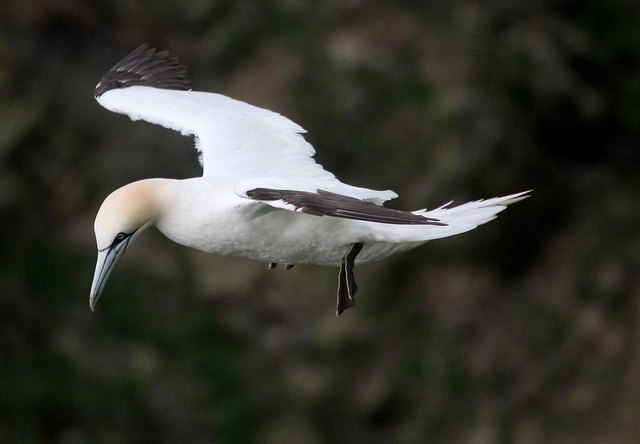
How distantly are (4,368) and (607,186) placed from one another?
654 cm

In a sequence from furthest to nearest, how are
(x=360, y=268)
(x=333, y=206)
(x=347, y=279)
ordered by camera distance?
1. (x=360, y=268)
2. (x=347, y=279)
3. (x=333, y=206)

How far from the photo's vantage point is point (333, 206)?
6547 mm

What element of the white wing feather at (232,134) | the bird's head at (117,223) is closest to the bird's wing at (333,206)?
the white wing feather at (232,134)

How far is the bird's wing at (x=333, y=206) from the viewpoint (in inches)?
252

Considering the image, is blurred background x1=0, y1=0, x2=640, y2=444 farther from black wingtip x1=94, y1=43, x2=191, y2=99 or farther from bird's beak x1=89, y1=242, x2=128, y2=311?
bird's beak x1=89, y1=242, x2=128, y2=311

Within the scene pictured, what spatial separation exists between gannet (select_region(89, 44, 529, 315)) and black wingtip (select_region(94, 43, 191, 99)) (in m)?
0.68

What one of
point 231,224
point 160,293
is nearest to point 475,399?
point 160,293

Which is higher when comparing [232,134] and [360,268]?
[232,134]

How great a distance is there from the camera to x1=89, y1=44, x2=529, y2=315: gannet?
6797 millimetres

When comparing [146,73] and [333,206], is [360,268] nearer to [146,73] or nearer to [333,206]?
[146,73]

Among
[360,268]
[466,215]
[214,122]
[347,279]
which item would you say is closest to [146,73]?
[214,122]

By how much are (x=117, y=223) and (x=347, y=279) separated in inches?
52.9

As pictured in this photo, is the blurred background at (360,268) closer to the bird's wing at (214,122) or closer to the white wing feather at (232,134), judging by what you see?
the bird's wing at (214,122)

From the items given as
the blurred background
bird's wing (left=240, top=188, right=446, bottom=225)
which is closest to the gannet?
bird's wing (left=240, top=188, right=446, bottom=225)
